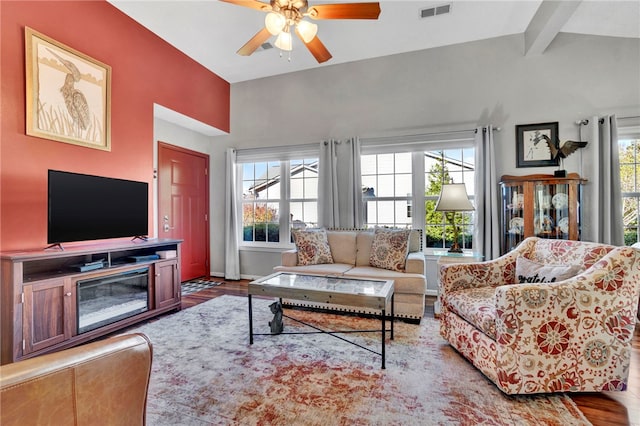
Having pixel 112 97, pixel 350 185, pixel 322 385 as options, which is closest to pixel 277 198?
pixel 350 185

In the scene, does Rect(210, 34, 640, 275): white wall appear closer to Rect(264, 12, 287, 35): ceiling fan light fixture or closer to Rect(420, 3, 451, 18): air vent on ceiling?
Rect(420, 3, 451, 18): air vent on ceiling

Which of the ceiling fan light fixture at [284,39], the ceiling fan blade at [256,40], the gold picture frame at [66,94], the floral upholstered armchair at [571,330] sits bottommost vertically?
the floral upholstered armchair at [571,330]

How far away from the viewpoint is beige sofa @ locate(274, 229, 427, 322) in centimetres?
297

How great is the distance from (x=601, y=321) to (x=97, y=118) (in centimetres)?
441

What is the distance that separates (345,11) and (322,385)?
2734 mm

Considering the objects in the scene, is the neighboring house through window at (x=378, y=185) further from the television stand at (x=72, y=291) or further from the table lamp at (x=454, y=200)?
the television stand at (x=72, y=291)

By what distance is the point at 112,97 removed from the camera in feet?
10.5

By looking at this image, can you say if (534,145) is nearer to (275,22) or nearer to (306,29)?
(306,29)

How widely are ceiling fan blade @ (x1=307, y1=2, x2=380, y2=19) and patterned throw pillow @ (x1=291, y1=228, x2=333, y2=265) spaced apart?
226cm

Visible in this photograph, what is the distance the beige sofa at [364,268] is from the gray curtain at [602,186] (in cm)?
191

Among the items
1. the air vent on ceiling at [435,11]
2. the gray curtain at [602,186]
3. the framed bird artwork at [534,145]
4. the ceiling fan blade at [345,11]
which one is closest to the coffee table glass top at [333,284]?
the ceiling fan blade at [345,11]

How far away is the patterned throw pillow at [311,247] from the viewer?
358cm

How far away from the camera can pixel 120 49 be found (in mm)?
3254

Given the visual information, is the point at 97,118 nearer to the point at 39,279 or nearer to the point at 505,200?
the point at 39,279
